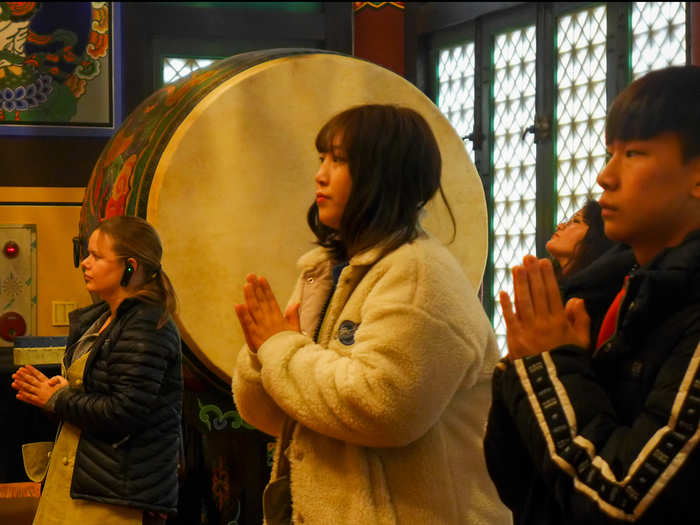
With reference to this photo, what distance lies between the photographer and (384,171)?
4.92 ft

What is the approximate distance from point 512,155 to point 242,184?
2.17m

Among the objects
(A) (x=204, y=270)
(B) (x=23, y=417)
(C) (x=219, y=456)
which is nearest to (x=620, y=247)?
(A) (x=204, y=270)

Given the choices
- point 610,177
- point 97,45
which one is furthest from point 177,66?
point 610,177

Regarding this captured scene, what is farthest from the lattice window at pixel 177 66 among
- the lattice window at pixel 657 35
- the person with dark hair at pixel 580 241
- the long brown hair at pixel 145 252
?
the long brown hair at pixel 145 252

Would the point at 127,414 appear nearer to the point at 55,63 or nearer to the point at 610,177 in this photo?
the point at 610,177

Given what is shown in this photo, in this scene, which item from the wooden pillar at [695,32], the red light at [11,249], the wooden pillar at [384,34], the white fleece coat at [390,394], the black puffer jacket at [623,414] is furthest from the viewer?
the wooden pillar at [384,34]

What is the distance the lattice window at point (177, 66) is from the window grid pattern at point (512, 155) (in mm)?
1385

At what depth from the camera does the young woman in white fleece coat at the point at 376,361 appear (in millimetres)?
1372

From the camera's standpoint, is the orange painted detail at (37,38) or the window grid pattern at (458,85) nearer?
the orange painted detail at (37,38)

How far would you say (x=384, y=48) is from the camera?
176 inches

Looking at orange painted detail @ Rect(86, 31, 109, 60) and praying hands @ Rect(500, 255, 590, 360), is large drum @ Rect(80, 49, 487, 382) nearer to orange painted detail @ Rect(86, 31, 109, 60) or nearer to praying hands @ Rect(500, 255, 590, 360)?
praying hands @ Rect(500, 255, 590, 360)

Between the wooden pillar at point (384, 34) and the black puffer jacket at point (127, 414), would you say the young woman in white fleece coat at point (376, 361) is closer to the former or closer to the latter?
the black puffer jacket at point (127, 414)

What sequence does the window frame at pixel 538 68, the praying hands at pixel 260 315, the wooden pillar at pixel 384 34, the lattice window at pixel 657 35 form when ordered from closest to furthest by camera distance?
1. the praying hands at pixel 260 315
2. the lattice window at pixel 657 35
3. the window frame at pixel 538 68
4. the wooden pillar at pixel 384 34

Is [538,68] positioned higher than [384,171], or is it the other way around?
[538,68]
